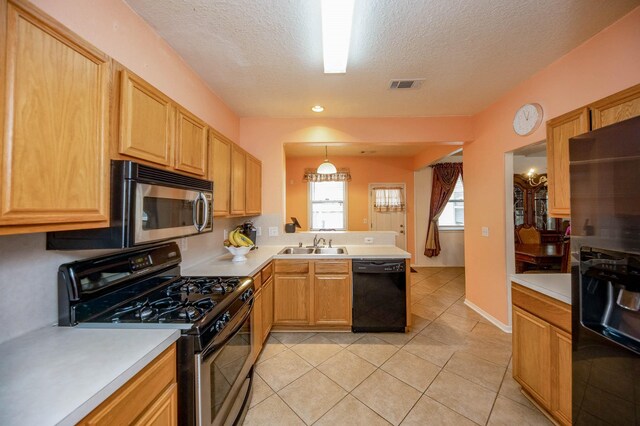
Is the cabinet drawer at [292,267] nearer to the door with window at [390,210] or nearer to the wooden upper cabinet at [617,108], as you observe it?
the wooden upper cabinet at [617,108]

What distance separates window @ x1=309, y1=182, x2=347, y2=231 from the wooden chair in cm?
327

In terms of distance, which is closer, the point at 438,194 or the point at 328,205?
the point at 438,194

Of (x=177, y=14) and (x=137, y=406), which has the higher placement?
(x=177, y=14)

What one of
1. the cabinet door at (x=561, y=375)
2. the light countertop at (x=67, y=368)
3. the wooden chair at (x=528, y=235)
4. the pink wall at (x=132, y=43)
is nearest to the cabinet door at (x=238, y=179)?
the pink wall at (x=132, y=43)

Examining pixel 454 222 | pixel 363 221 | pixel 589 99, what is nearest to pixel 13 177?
pixel 589 99

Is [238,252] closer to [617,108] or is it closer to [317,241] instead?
[317,241]

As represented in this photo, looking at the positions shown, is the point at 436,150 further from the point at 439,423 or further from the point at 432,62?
the point at 439,423

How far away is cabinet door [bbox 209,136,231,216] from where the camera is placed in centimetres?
193

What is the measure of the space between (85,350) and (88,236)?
48cm

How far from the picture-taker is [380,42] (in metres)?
1.82

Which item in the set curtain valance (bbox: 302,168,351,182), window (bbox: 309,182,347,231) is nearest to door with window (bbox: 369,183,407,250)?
window (bbox: 309,182,347,231)

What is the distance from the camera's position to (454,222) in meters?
5.61

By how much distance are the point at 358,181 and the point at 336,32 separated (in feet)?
13.7

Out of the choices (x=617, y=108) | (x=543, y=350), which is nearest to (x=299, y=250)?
(x=543, y=350)
